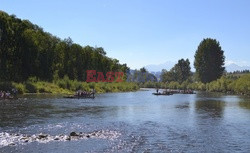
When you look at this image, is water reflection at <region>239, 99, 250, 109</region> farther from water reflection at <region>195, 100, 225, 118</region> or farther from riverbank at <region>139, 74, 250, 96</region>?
Result: riverbank at <region>139, 74, 250, 96</region>

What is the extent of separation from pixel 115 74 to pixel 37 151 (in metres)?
153

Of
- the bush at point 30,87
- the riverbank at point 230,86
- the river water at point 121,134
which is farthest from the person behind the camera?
the riverbank at point 230,86

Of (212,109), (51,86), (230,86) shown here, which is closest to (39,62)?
(51,86)

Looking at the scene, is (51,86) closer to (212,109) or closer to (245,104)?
(212,109)

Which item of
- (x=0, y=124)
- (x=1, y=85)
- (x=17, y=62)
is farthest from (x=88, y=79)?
(x=0, y=124)

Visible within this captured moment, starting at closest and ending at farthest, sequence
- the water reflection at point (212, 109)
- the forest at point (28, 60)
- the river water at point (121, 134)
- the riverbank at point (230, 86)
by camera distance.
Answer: the river water at point (121, 134) → the water reflection at point (212, 109) → the forest at point (28, 60) → the riverbank at point (230, 86)

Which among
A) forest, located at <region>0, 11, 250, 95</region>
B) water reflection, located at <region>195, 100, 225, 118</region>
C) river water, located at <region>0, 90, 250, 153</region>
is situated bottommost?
river water, located at <region>0, 90, 250, 153</region>

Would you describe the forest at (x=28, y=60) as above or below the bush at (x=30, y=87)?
above

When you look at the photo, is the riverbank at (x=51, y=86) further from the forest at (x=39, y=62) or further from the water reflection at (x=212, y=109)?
the water reflection at (x=212, y=109)

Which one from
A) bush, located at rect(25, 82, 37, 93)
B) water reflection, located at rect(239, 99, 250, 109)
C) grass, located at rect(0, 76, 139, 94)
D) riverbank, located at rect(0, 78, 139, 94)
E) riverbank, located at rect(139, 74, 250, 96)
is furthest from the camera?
riverbank, located at rect(139, 74, 250, 96)

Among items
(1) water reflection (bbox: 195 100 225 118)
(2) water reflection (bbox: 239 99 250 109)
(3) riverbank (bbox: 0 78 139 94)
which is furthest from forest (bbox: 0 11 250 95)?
(2) water reflection (bbox: 239 99 250 109)

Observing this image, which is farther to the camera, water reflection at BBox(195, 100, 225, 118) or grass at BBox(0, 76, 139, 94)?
grass at BBox(0, 76, 139, 94)

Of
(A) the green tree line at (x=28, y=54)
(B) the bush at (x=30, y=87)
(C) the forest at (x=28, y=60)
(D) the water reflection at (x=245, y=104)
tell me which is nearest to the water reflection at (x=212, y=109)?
(D) the water reflection at (x=245, y=104)

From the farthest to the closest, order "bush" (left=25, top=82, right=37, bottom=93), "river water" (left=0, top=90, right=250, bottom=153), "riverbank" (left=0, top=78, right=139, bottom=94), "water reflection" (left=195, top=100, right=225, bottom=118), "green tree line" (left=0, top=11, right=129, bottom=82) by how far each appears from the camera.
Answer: "green tree line" (left=0, top=11, right=129, bottom=82) < "bush" (left=25, top=82, right=37, bottom=93) < "riverbank" (left=0, top=78, right=139, bottom=94) < "water reflection" (left=195, top=100, right=225, bottom=118) < "river water" (left=0, top=90, right=250, bottom=153)
